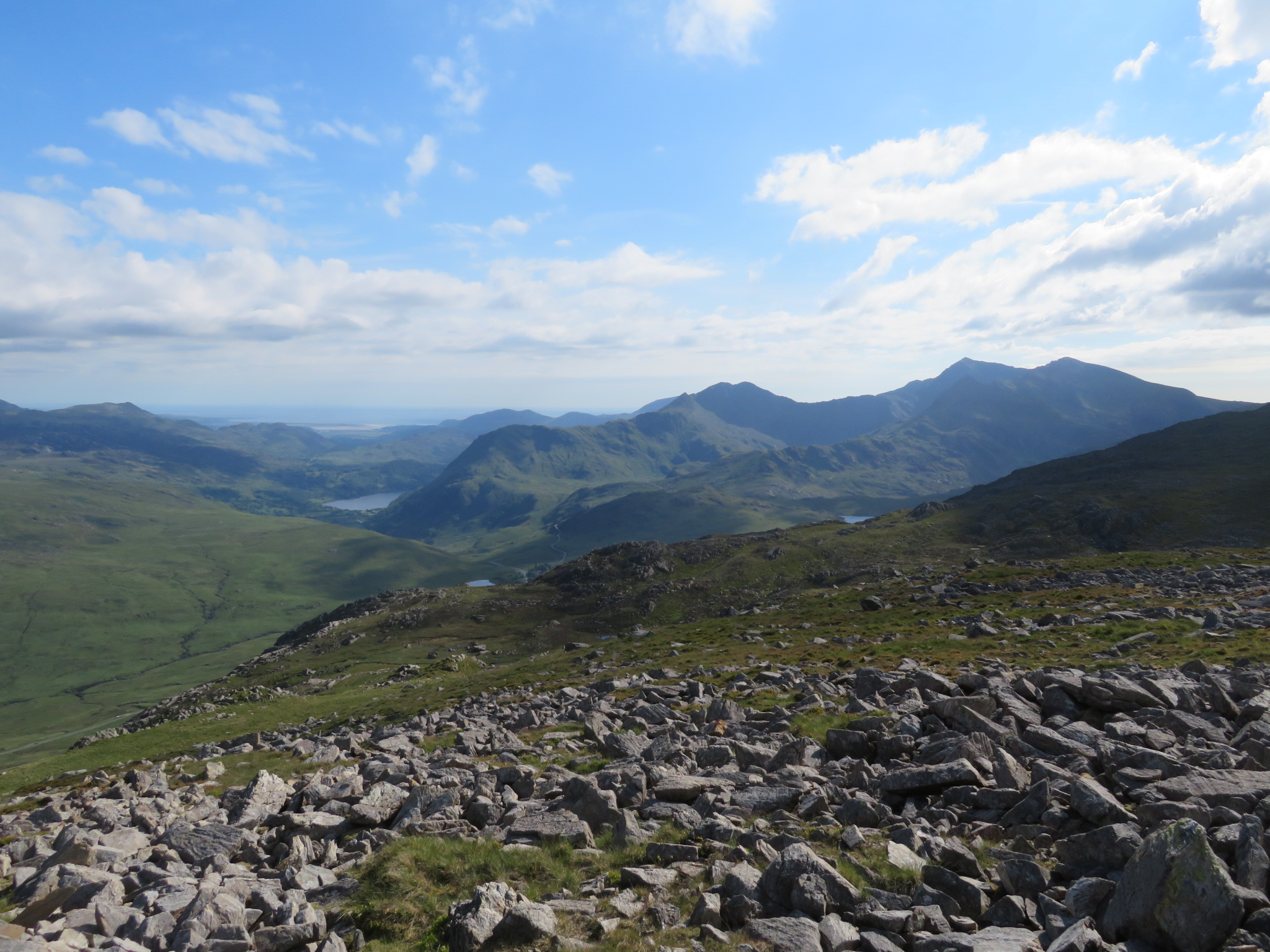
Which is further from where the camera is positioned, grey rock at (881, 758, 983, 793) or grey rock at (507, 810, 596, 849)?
grey rock at (881, 758, 983, 793)

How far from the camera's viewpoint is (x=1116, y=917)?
10.9 meters

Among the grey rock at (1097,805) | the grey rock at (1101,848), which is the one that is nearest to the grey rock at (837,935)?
the grey rock at (1101,848)

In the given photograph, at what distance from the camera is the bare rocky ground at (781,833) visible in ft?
37.8

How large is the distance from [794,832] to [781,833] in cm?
41

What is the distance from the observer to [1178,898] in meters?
10.4

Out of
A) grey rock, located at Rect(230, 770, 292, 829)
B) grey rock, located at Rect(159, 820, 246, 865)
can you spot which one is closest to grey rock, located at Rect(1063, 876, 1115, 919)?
grey rock, located at Rect(159, 820, 246, 865)

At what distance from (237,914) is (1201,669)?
38.0m

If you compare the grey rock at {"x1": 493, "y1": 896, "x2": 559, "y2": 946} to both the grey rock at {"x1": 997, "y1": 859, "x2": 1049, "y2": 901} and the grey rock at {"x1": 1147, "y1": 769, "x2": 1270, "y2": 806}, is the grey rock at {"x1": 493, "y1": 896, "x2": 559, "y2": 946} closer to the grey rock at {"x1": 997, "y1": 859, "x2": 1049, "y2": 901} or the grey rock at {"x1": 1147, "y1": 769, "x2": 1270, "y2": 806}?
the grey rock at {"x1": 997, "y1": 859, "x2": 1049, "y2": 901}

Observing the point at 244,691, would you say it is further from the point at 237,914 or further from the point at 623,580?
the point at 237,914

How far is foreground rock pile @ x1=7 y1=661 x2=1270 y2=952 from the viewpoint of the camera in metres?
11.5

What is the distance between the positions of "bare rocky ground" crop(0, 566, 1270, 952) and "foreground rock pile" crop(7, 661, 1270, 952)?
0.07m

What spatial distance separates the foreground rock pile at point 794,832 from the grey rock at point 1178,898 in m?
0.04

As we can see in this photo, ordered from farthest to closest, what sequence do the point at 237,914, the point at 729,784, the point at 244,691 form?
the point at 244,691 < the point at 729,784 < the point at 237,914

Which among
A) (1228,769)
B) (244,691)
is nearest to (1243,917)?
(1228,769)
